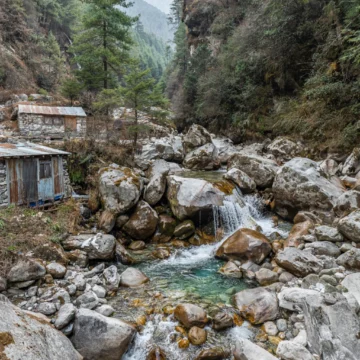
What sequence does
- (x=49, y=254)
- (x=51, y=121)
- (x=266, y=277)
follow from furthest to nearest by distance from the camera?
1. (x=51, y=121)
2. (x=49, y=254)
3. (x=266, y=277)

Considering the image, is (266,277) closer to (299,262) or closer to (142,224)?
(299,262)

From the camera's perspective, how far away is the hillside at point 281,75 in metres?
12.2

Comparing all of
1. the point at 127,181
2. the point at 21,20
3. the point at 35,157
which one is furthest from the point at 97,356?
the point at 21,20

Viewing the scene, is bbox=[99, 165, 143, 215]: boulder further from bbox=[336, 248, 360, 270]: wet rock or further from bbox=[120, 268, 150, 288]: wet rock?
bbox=[336, 248, 360, 270]: wet rock

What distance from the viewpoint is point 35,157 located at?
9.90 m

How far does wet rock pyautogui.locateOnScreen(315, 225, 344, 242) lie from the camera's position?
7539mm

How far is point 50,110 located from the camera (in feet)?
57.7

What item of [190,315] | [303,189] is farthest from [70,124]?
[190,315]

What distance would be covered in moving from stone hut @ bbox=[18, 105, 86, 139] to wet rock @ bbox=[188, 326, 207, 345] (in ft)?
51.8

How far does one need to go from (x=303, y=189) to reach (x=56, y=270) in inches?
373

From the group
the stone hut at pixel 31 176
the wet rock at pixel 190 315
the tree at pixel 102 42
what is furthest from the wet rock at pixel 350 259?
the tree at pixel 102 42

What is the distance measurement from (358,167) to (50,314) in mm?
12784

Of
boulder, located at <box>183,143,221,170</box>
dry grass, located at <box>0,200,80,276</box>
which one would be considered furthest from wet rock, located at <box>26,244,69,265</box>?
boulder, located at <box>183,143,221,170</box>

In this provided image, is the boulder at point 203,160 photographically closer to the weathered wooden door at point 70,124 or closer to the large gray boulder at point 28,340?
the weathered wooden door at point 70,124
